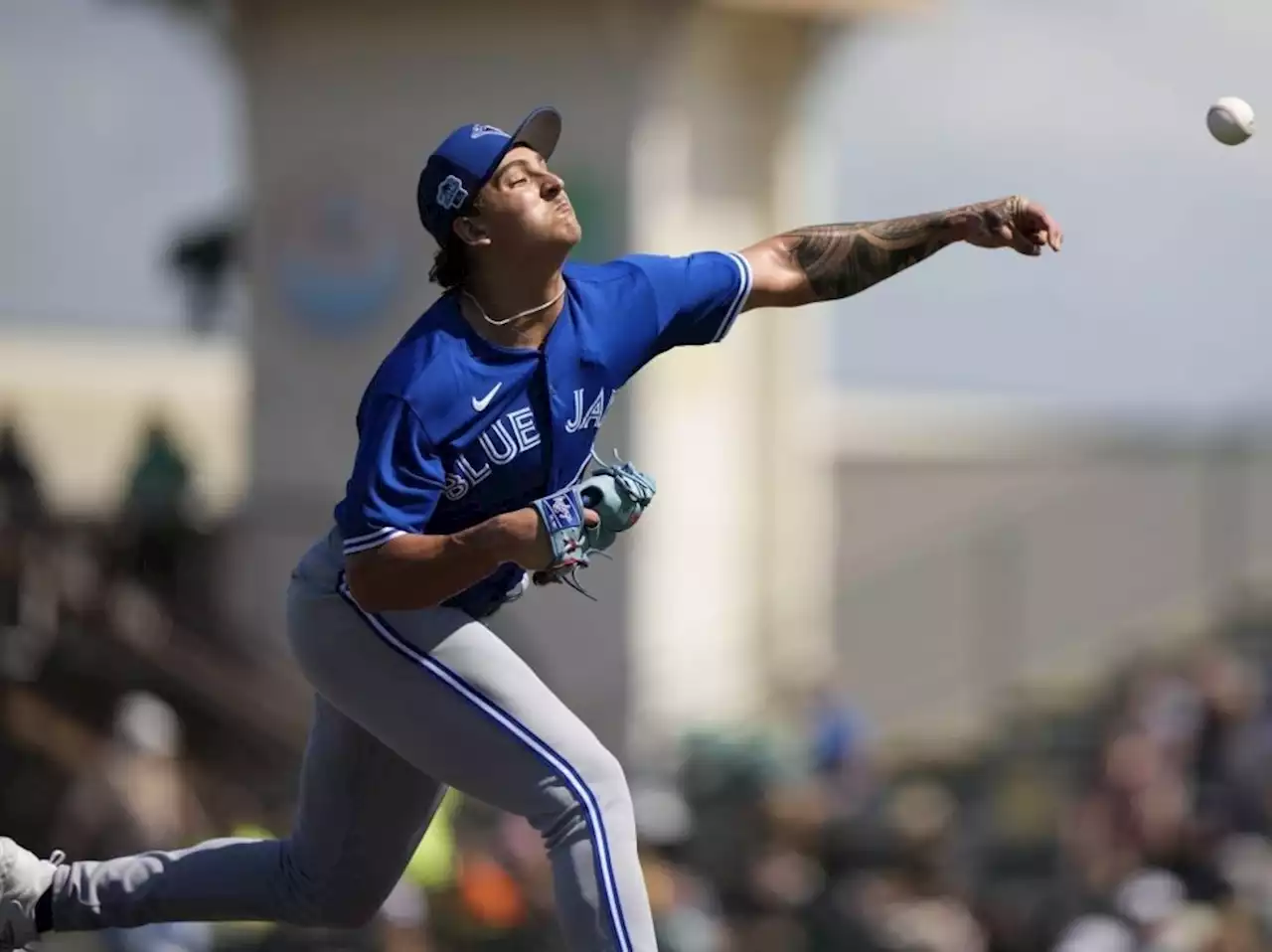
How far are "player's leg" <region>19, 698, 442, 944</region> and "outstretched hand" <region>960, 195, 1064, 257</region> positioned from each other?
1985 millimetres

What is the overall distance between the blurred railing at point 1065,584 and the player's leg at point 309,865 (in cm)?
1246

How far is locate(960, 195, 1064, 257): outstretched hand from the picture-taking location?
6.41 m

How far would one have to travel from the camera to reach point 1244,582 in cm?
1917

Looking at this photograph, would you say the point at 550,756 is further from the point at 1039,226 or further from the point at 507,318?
the point at 1039,226

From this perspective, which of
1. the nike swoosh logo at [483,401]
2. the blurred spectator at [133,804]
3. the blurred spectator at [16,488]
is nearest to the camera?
the nike swoosh logo at [483,401]

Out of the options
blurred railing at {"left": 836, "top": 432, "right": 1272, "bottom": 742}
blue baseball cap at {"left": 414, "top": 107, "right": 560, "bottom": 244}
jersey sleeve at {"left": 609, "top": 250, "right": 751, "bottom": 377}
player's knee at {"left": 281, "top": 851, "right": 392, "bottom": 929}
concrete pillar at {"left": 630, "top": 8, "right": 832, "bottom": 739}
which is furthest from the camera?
concrete pillar at {"left": 630, "top": 8, "right": 832, "bottom": 739}

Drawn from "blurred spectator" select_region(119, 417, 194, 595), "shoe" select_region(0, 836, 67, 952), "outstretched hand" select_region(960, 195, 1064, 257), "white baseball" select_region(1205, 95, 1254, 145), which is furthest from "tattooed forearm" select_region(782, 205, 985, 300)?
"blurred spectator" select_region(119, 417, 194, 595)

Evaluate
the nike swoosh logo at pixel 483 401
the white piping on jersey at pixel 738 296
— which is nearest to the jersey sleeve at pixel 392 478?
the nike swoosh logo at pixel 483 401

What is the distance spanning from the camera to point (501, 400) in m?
5.92

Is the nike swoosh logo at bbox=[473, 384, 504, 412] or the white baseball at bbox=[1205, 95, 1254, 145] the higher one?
the white baseball at bbox=[1205, 95, 1254, 145]

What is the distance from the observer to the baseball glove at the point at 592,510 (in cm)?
570

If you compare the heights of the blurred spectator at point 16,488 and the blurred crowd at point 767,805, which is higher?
the blurred spectator at point 16,488

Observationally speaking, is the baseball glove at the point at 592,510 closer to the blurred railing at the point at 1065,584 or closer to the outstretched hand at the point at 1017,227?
the outstretched hand at the point at 1017,227

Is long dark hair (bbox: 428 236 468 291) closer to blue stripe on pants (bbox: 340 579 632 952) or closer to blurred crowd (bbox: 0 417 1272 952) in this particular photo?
blue stripe on pants (bbox: 340 579 632 952)
